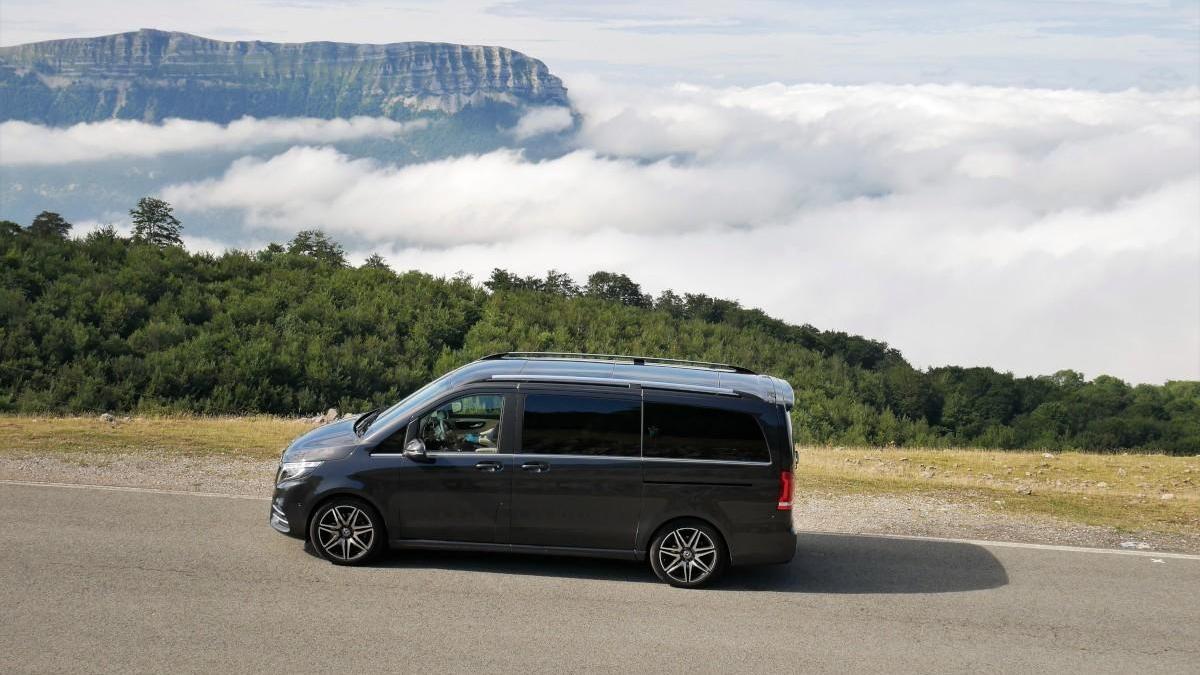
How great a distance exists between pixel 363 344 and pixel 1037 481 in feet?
81.6

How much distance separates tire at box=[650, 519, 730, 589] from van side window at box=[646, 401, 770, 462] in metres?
0.62

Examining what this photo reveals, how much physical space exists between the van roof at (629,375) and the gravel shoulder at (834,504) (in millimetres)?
2490

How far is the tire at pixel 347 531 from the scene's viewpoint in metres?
9.55

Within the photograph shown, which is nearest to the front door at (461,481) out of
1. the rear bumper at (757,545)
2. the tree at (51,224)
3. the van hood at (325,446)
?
the van hood at (325,446)

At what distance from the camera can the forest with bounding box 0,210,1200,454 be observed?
29641 mm

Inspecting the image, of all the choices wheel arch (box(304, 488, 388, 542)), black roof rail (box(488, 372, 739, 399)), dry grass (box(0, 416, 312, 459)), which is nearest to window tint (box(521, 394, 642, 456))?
black roof rail (box(488, 372, 739, 399))

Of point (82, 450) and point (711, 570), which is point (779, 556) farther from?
point (82, 450)

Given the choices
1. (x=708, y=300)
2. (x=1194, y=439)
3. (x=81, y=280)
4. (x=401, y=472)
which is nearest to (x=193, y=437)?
(x=401, y=472)

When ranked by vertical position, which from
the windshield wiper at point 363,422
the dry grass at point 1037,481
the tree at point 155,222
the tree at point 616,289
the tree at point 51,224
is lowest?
the dry grass at point 1037,481

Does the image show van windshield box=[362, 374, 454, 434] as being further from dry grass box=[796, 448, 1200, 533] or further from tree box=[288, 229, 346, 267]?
tree box=[288, 229, 346, 267]

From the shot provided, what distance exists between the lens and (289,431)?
62.3ft

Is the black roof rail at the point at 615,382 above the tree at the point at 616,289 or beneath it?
beneath

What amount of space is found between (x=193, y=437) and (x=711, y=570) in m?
10.3

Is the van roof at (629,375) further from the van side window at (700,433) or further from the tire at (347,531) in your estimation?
the tire at (347,531)
